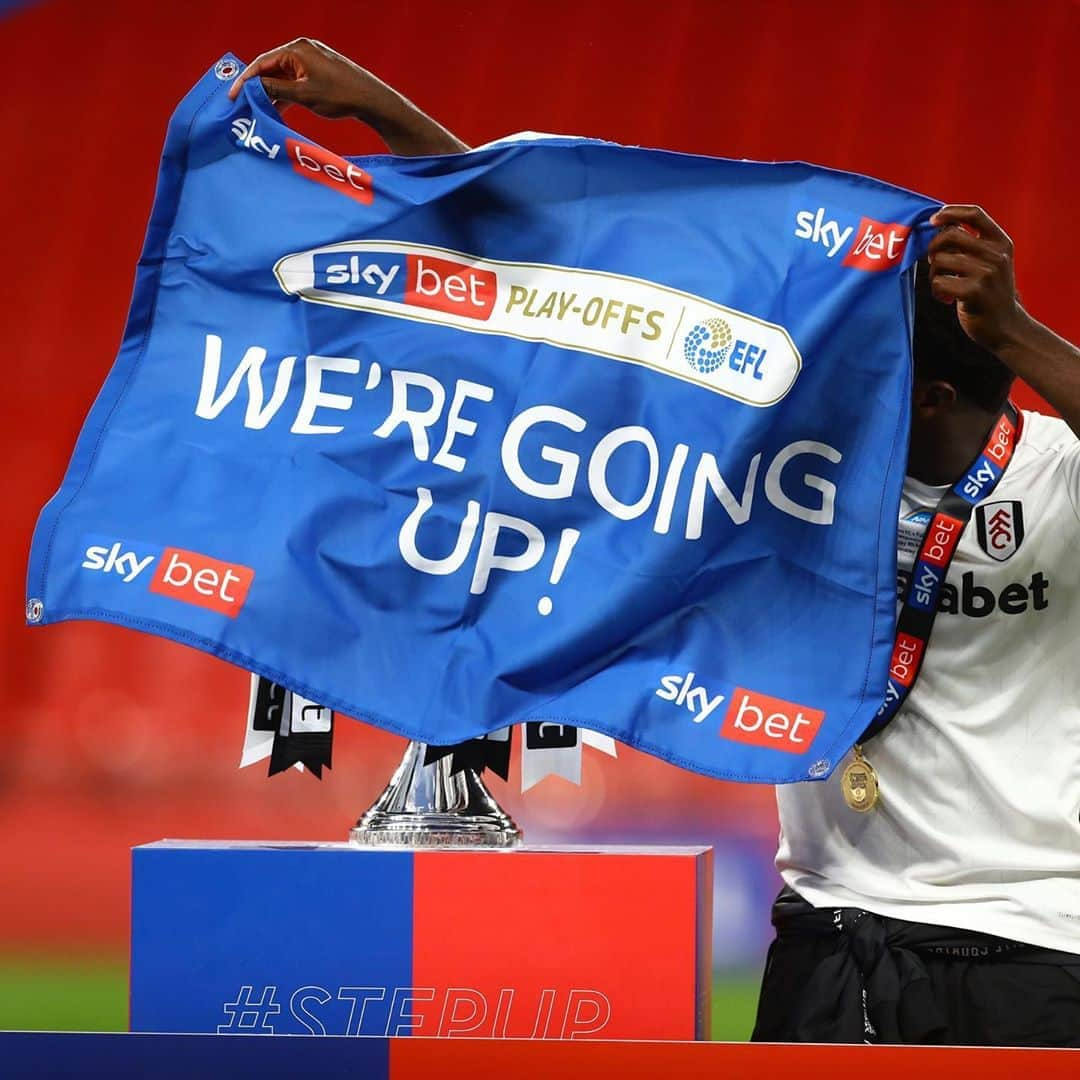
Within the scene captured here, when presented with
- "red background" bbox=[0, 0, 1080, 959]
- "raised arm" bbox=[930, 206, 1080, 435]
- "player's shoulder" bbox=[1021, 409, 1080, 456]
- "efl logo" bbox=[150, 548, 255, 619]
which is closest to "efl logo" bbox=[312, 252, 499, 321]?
"efl logo" bbox=[150, 548, 255, 619]

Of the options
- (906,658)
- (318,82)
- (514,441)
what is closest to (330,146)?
(318,82)

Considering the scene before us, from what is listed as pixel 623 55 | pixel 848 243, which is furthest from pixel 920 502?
pixel 623 55

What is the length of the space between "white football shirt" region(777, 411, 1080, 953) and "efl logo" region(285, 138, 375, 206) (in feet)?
2.09

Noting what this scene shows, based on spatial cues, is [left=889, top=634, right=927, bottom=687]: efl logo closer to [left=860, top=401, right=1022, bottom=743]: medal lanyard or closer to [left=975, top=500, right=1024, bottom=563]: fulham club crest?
[left=860, top=401, right=1022, bottom=743]: medal lanyard

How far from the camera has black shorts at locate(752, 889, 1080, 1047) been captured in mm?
1501

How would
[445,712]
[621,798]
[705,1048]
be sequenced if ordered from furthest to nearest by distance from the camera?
[621,798] < [445,712] < [705,1048]

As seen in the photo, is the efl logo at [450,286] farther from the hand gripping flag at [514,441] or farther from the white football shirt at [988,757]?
the white football shirt at [988,757]

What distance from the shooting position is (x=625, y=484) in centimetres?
158

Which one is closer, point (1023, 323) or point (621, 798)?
point (1023, 323)

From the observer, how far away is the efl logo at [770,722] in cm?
148

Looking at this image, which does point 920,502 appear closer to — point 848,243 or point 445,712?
point 848,243

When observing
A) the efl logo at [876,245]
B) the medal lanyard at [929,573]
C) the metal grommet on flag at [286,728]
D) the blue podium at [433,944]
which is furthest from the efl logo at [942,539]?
the metal grommet on flag at [286,728]

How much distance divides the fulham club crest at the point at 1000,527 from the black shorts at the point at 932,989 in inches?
14.7

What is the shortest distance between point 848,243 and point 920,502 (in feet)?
0.90
